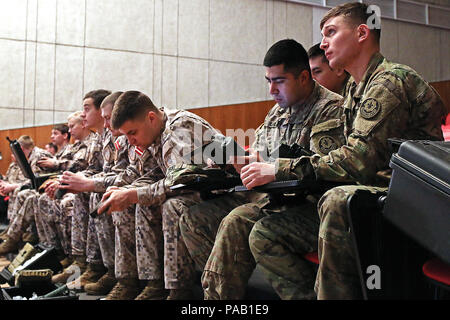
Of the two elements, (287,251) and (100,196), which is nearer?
(287,251)

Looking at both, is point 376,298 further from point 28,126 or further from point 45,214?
point 28,126

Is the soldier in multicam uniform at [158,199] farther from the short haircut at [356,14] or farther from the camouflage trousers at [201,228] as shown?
the short haircut at [356,14]

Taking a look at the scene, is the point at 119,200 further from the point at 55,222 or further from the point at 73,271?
the point at 55,222

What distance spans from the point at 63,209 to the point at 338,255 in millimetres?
2750

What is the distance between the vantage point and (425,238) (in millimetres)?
1074

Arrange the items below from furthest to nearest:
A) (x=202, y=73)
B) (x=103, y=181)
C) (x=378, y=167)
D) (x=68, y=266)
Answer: (x=202, y=73) → (x=68, y=266) → (x=103, y=181) → (x=378, y=167)

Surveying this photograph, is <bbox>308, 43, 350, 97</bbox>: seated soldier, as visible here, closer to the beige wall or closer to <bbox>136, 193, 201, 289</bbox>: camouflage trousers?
<bbox>136, 193, 201, 289</bbox>: camouflage trousers

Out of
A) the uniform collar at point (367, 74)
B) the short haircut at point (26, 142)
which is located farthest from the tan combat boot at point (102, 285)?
the short haircut at point (26, 142)

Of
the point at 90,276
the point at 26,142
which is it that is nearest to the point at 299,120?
the point at 90,276

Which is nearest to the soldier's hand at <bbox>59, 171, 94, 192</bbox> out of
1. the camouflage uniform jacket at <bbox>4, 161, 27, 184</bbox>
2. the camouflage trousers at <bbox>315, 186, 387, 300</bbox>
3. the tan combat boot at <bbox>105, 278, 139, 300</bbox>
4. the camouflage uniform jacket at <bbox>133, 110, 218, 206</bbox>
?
the camouflage uniform jacket at <bbox>133, 110, 218, 206</bbox>

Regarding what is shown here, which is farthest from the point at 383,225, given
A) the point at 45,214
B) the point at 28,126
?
the point at 28,126

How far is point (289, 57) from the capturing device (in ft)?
6.23

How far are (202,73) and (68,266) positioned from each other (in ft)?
13.2

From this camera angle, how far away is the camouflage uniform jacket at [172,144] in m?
2.15
